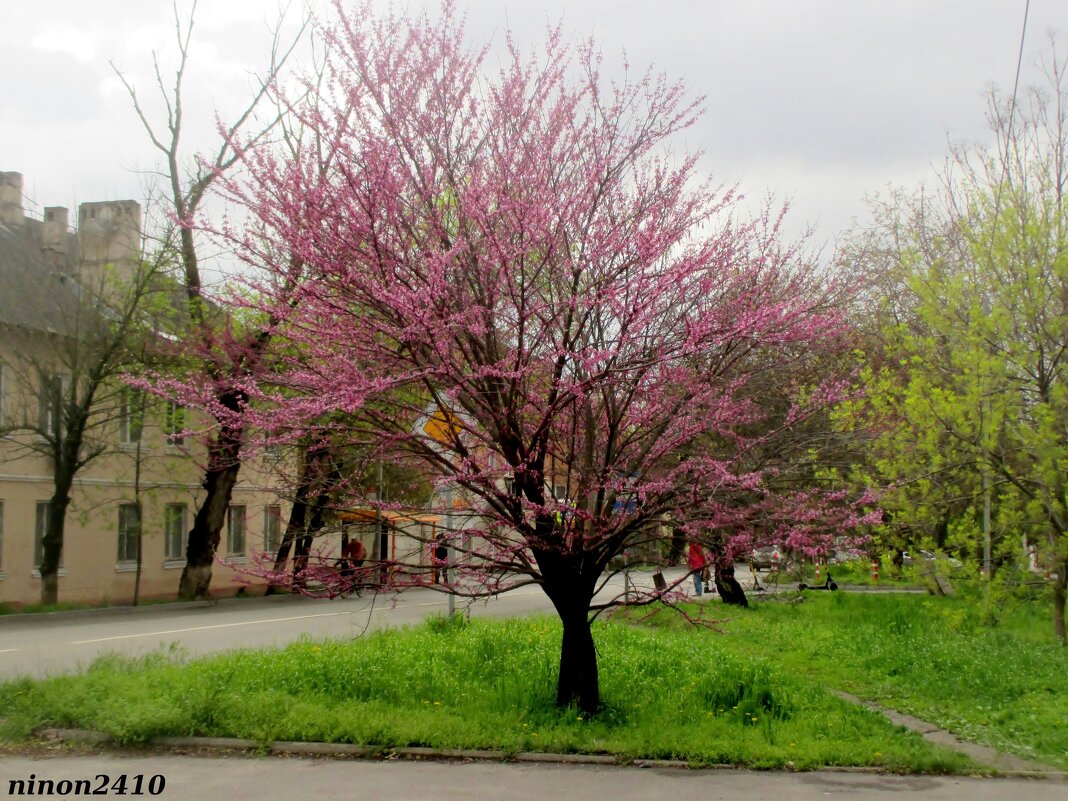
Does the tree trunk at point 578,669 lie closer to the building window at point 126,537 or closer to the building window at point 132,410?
the building window at point 132,410

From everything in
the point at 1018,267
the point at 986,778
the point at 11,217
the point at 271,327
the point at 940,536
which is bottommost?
the point at 986,778

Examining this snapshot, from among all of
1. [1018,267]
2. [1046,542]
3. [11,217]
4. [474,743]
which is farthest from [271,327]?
[11,217]

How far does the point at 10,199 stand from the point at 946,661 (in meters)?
30.0

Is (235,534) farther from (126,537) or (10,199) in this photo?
(10,199)

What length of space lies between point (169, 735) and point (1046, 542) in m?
10.3

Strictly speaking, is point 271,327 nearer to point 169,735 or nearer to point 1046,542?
point 169,735

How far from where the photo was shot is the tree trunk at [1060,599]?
12.9 m

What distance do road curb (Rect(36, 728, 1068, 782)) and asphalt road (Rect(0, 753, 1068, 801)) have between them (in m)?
0.11

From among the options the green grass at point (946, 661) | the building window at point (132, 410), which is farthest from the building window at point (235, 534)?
the green grass at point (946, 661)

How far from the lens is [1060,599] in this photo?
43.4 feet

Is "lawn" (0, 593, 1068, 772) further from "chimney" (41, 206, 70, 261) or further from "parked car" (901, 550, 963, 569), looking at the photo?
"chimney" (41, 206, 70, 261)

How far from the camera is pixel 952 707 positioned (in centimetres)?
967

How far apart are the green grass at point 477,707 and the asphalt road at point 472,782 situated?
313 millimetres

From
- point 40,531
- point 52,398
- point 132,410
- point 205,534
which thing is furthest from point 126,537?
point 52,398
